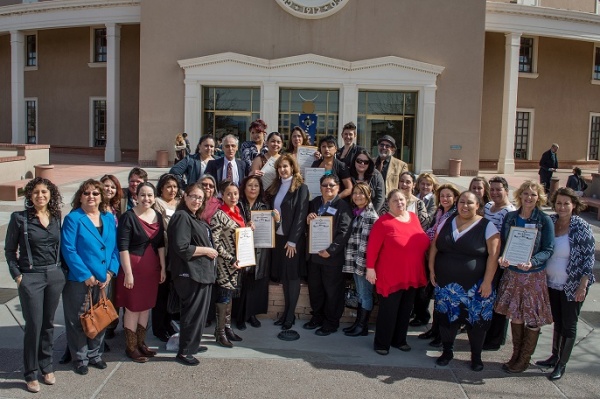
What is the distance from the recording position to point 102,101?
2762cm

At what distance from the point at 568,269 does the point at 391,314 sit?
173cm

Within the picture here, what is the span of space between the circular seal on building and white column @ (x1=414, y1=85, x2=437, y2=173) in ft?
16.2

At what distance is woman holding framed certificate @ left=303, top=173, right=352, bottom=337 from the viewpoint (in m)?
5.93

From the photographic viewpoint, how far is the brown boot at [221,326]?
18.4 feet

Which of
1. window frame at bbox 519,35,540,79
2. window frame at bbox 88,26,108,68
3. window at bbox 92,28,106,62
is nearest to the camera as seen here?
window frame at bbox 519,35,540,79

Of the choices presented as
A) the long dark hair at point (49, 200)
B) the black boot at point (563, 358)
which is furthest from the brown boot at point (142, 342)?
the black boot at point (563, 358)

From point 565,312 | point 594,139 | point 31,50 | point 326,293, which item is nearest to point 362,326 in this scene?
point 326,293

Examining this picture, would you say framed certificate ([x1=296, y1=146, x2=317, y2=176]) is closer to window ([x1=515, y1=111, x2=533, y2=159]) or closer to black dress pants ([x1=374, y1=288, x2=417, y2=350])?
black dress pants ([x1=374, y1=288, x2=417, y2=350])

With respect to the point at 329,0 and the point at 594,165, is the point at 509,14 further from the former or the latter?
the point at 594,165

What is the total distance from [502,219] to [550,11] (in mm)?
21624

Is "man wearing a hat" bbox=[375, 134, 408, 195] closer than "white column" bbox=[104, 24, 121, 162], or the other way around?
"man wearing a hat" bbox=[375, 134, 408, 195]

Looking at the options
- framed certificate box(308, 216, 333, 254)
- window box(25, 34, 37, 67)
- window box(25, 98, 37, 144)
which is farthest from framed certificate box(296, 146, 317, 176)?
window box(25, 34, 37, 67)

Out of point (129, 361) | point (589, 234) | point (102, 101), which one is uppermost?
point (102, 101)

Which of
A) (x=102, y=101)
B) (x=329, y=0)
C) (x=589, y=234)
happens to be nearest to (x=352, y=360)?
(x=589, y=234)
